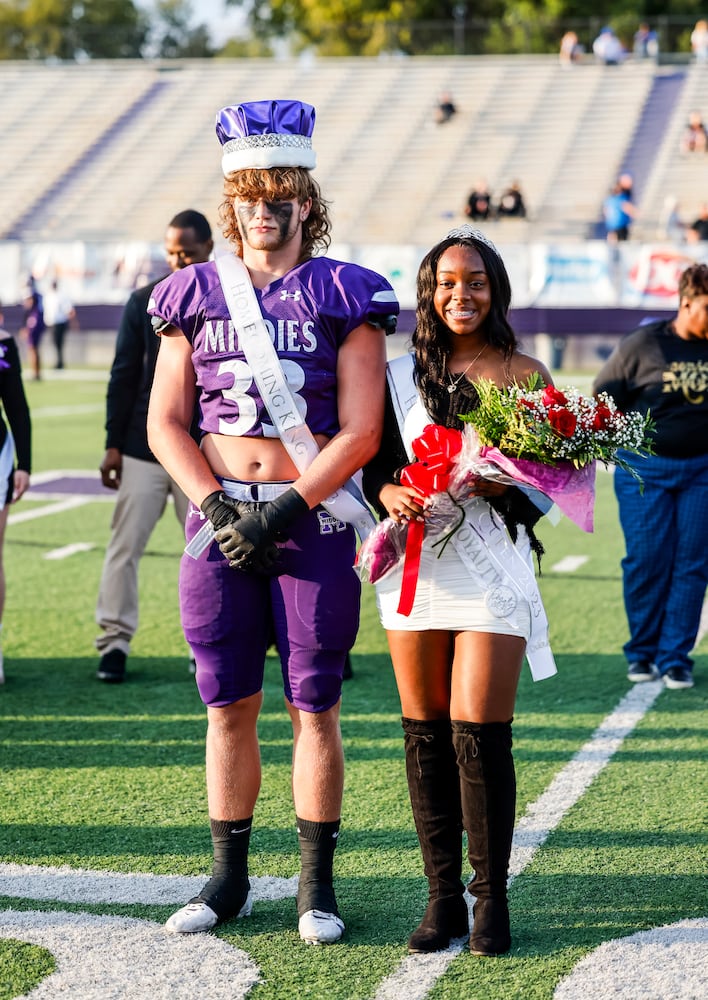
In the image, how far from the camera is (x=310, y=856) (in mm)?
3938

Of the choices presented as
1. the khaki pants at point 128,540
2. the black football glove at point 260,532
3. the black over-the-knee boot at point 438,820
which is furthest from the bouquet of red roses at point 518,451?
the khaki pants at point 128,540

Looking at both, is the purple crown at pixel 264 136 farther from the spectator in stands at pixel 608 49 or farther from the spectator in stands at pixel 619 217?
the spectator in stands at pixel 608 49

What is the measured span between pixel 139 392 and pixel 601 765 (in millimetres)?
2724

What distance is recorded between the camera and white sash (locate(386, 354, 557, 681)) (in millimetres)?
3756

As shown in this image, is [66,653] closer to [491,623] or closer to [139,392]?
[139,392]

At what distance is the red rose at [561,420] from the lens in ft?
11.7

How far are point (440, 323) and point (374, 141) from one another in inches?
1474

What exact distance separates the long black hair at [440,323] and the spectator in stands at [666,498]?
9.20 feet

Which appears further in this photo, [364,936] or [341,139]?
[341,139]

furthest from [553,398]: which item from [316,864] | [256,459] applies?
[316,864]

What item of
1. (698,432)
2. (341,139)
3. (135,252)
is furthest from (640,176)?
(698,432)

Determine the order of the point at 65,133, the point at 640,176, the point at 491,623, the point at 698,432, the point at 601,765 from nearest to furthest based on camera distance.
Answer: the point at 491,623 → the point at 601,765 → the point at 698,432 → the point at 640,176 → the point at 65,133

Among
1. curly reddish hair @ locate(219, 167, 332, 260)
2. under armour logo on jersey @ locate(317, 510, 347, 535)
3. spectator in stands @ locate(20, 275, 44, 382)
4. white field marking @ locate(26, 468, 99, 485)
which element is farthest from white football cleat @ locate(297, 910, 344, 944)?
spectator in stands @ locate(20, 275, 44, 382)

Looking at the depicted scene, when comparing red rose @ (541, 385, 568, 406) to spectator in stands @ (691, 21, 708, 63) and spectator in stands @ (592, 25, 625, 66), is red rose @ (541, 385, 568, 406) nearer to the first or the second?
spectator in stands @ (691, 21, 708, 63)
